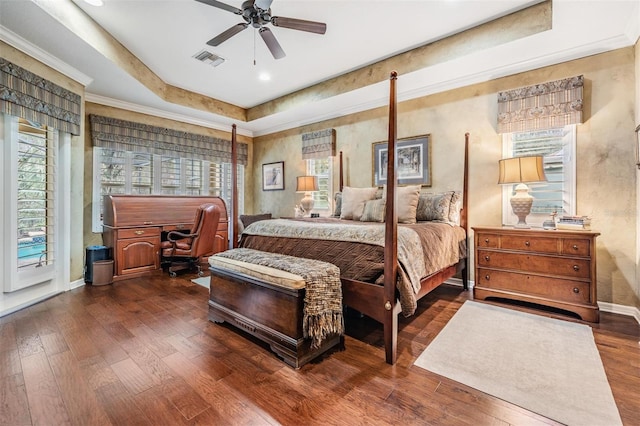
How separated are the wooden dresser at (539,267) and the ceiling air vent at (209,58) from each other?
364cm

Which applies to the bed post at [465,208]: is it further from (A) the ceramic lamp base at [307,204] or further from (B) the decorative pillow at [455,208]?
(A) the ceramic lamp base at [307,204]

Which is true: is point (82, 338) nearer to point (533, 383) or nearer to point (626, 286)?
point (533, 383)

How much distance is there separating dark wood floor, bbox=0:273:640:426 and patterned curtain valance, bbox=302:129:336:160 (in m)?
3.05

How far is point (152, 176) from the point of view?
4.81 meters

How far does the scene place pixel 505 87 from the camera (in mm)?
3254

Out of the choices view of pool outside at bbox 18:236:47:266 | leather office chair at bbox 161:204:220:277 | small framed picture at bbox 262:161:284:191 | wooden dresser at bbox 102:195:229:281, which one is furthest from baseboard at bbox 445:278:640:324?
view of pool outside at bbox 18:236:47:266

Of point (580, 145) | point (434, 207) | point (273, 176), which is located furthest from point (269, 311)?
point (273, 176)

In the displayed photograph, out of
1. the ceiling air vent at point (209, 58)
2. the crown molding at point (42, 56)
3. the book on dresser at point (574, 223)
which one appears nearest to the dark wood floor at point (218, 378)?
the book on dresser at point (574, 223)

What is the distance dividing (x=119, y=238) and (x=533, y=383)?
4.60 metres

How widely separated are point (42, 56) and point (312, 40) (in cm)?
275

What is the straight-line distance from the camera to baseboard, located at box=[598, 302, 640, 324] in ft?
8.34

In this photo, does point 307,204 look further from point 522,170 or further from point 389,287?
point 389,287

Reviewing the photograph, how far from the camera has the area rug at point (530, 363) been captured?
56.6 inches

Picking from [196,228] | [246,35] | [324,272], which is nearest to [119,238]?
[196,228]
